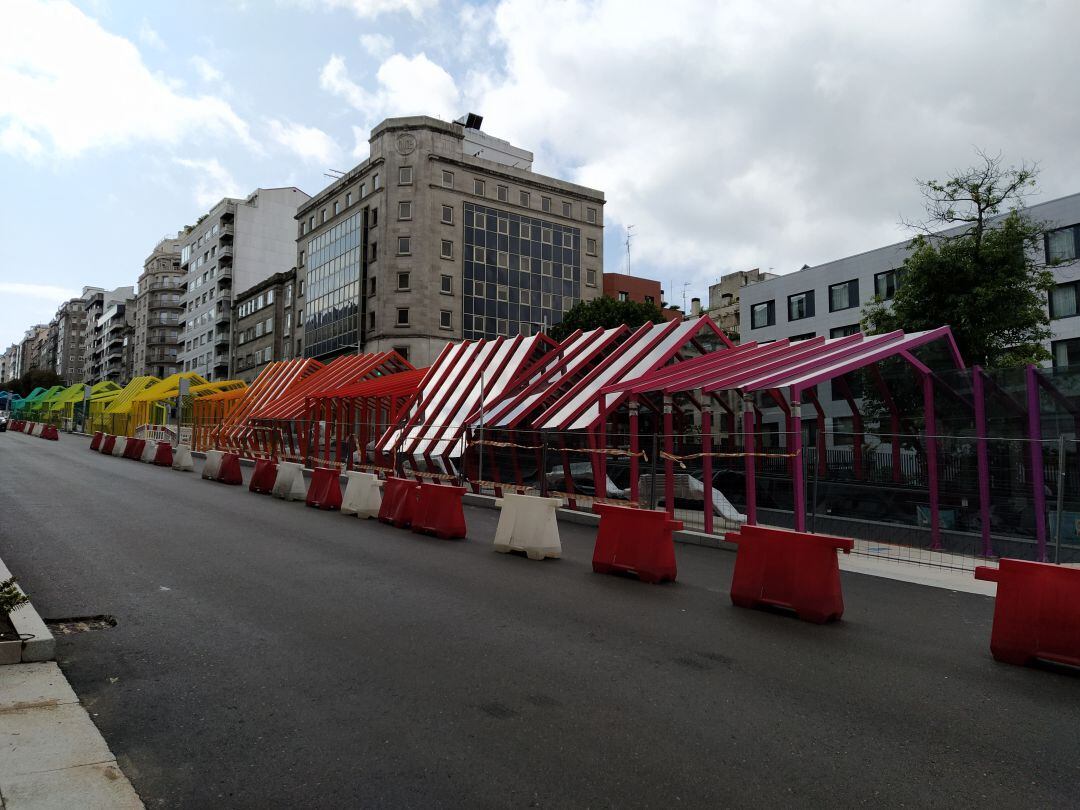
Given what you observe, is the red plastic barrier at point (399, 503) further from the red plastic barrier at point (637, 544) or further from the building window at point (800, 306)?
the building window at point (800, 306)

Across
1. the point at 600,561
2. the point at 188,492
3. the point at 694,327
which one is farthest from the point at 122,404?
the point at 600,561

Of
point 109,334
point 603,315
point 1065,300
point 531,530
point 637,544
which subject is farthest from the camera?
point 109,334

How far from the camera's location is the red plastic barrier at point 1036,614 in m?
5.23

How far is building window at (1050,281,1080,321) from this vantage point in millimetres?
34156

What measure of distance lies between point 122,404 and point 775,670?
47496 mm

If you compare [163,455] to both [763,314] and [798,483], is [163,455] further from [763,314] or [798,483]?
[763,314]

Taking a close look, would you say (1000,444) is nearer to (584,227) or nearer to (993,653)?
(993,653)

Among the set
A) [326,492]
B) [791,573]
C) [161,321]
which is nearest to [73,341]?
[161,321]

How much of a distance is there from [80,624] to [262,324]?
75814 millimetres

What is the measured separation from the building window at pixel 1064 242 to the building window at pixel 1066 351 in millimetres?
4103

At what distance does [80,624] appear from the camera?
5.64 m

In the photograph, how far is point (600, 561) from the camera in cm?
841

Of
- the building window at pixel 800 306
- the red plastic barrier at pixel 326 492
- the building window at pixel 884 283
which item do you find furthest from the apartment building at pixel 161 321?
the red plastic barrier at pixel 326 492

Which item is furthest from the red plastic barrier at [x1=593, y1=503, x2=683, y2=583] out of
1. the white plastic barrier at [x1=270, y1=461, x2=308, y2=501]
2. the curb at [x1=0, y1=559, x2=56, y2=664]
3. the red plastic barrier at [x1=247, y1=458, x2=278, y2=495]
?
the red plastic barrier at [x1=247, y1=458, x2=278, y2=495]
